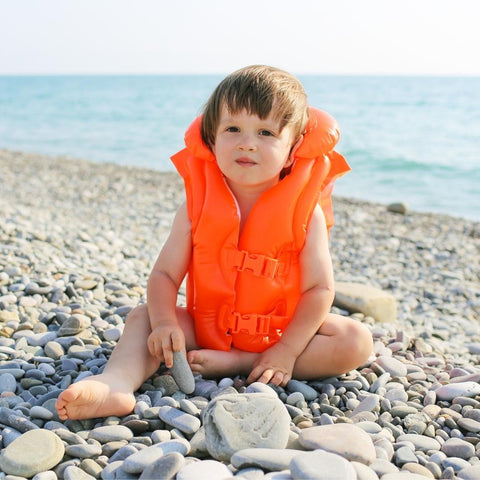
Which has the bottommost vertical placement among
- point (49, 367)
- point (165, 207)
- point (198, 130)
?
point (165, 207)

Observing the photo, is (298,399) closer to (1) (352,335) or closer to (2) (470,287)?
(1) (352,335)

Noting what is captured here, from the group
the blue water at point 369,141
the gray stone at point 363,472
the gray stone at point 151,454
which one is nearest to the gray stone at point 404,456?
the gray stone at point 363,472

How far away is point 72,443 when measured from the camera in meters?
2.50

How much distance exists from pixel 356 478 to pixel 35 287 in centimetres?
293

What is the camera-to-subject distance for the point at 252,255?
3.31 metres

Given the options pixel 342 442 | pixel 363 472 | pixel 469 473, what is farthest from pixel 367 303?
pixel 363 472

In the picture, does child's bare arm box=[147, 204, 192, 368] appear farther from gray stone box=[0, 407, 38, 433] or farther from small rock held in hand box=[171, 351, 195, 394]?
gray stone box=[0, 407, 38, 433]

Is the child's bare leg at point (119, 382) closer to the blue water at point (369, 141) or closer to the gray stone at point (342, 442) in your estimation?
the gray stone at point (342, 442)

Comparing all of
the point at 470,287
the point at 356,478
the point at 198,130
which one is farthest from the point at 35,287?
the point at 470,287

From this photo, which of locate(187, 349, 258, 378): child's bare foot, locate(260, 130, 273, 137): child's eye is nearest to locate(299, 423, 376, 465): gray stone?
locate(187, 349, 258, 378): child's bare foot

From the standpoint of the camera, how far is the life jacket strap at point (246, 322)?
335 centimetres

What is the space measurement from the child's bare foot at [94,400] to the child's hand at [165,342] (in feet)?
0.96

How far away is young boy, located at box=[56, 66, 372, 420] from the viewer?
310 centimetres

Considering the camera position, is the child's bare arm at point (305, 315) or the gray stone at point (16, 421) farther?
the child's bare arm at point (305, 315)
